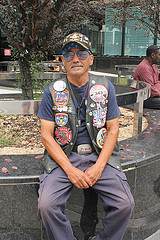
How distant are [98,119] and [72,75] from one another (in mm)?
422

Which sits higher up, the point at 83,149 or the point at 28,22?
the point at 28,22

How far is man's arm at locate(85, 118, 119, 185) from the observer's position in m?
2.08

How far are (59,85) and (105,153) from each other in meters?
0.67

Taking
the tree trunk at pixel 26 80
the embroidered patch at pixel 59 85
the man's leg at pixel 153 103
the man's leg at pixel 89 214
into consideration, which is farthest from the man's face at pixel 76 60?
the tree trunk at pixel 26 80

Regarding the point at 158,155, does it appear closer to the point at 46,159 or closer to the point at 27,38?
the point at 46,159

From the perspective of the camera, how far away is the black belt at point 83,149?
2.27 m

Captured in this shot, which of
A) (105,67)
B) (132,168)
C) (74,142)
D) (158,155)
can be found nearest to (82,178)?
(74,142)

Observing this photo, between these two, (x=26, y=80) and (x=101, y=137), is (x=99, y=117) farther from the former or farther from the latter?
(x=26, y=80)

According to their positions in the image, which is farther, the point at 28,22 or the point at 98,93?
the point at 28,22

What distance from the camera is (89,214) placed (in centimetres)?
245

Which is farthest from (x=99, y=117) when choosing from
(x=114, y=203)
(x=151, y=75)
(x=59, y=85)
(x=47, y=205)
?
(x=151, y=75)

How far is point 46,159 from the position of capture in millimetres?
2240

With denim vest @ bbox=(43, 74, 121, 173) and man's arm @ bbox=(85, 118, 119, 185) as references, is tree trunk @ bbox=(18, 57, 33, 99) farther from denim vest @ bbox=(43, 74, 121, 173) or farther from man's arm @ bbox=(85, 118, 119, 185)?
man's arm @ bbox=(85, 118, 119, 185)

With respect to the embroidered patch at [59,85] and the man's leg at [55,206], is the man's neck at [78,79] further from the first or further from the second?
the man's leg at [55,206]
